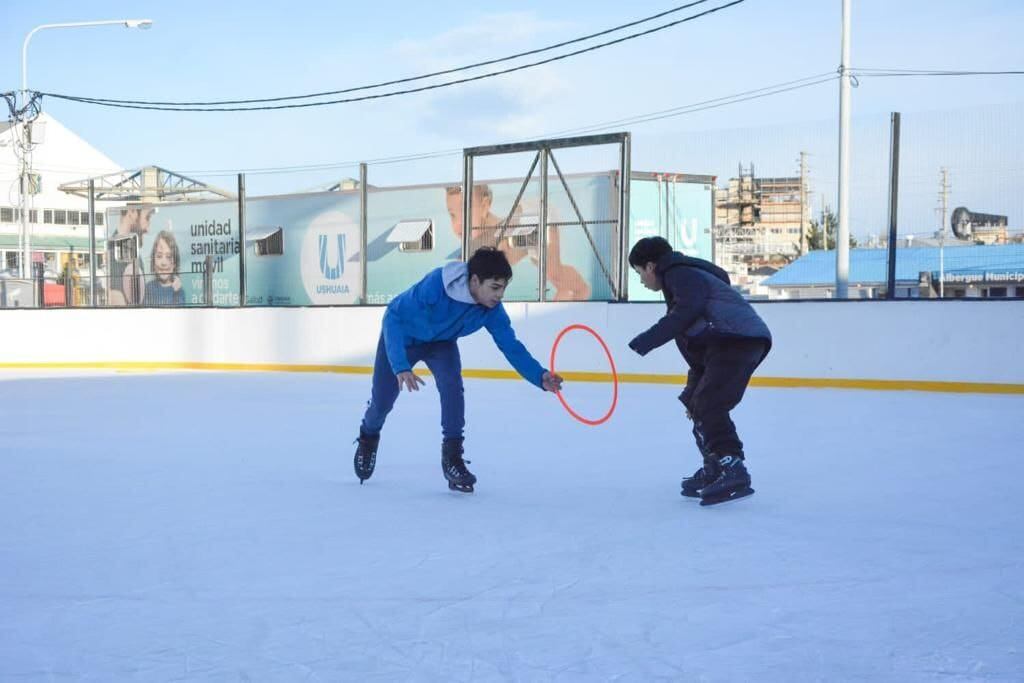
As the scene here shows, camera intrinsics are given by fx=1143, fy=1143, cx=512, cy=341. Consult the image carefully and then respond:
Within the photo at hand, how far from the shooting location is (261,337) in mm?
15102

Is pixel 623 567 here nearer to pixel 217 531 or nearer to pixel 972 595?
pixel 972 595

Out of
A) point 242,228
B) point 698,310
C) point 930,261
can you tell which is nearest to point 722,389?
point 698,310

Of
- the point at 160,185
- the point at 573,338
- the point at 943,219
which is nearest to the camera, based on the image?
the point at 943,219

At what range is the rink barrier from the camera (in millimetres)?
10875

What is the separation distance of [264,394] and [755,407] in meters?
4.71

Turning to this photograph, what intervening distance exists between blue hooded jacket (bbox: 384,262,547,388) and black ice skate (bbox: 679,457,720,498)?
81 centimetres

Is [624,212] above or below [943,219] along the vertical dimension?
above

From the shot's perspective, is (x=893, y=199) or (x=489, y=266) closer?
(x=489, y=266)

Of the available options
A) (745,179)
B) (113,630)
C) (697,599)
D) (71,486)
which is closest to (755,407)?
(745,179)

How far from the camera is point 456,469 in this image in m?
5.39

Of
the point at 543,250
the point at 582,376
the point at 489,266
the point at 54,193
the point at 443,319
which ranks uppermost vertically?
the point at 54,193

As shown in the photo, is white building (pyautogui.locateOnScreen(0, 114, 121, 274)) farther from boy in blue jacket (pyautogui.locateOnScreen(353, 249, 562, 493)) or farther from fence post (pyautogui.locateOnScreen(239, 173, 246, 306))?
boy in blue jacket (pyautogui.locateOnScreen(353, 249, 562, 493))

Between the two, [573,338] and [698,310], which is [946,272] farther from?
[698,310]

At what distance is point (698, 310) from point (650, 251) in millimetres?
355
